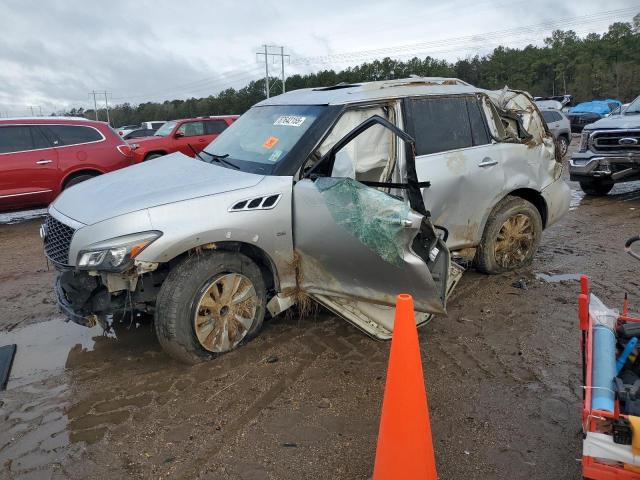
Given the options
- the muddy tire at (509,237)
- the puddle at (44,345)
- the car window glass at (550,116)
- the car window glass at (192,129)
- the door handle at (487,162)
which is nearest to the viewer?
the puddle at (44,345)

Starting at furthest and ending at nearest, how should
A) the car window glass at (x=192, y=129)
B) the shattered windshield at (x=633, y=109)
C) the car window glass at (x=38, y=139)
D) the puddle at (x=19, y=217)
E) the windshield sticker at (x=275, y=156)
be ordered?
the car window glass at (x=192, y=129), the shattered windshield at (x=633, y=109), the puddle at (x=19, y=217), the car window glass at (x=38, y=139), the windshield sticker at (x=275, y=156)

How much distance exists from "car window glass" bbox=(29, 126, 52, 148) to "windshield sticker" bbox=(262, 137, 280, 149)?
243 inches

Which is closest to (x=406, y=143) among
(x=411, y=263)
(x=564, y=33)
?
(x=411, y=263)

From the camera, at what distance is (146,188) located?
359cm

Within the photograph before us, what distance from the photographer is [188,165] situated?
4.15m

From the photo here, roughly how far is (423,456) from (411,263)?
1322 mm

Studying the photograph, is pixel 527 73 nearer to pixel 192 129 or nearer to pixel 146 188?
pixel 192 129

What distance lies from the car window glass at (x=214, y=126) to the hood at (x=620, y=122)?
8813mm

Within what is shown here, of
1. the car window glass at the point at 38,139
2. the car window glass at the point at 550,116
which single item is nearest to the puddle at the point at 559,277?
the car window glass at the point at 38,139

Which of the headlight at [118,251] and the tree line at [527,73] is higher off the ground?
the tree line at [527,73]

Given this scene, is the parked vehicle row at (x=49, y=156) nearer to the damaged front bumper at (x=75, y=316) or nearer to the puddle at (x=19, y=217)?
the puddle at (x=19, y=217)

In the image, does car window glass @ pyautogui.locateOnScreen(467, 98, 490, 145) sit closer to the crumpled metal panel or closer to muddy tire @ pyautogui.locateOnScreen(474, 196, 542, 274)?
muddy tire @ pyautogui.locateOnScreen(474, 196, 542, 274)

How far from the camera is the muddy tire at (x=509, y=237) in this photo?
491cm

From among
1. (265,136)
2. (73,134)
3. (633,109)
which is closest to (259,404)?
(265,136)
